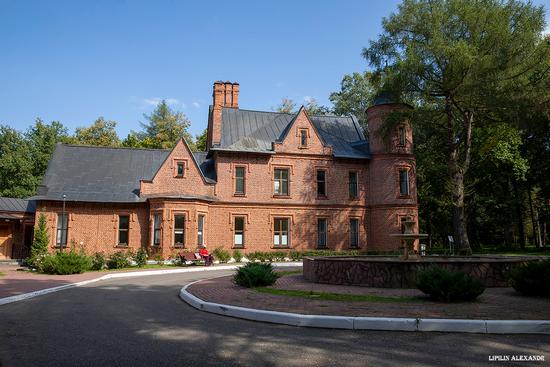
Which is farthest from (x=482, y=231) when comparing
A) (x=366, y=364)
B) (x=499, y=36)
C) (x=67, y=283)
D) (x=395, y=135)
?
(x=366, y=364)

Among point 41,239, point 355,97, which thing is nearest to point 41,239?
point 41,239

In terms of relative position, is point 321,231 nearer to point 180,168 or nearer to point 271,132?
point 271,132

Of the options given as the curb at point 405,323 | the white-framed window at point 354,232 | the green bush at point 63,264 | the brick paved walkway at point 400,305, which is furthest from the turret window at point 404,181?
the curb at point 405,323

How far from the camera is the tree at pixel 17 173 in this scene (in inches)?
2000

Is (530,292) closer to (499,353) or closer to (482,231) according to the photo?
(499,353)

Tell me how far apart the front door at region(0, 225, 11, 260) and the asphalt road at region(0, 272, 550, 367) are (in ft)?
87.9

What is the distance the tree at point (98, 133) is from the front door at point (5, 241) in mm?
24121

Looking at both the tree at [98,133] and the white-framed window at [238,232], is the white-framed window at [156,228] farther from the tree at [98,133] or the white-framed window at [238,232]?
the tree at [98,133]

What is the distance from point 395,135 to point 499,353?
28497 millimetres

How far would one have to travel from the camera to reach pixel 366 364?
19.5 ft

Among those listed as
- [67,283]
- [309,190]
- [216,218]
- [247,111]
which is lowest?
[67,283]

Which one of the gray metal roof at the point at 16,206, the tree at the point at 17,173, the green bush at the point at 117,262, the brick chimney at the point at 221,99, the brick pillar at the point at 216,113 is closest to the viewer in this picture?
the green bush at the point at 117,262

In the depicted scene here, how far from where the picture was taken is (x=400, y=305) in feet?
32.6

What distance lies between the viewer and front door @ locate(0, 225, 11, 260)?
32.6m
